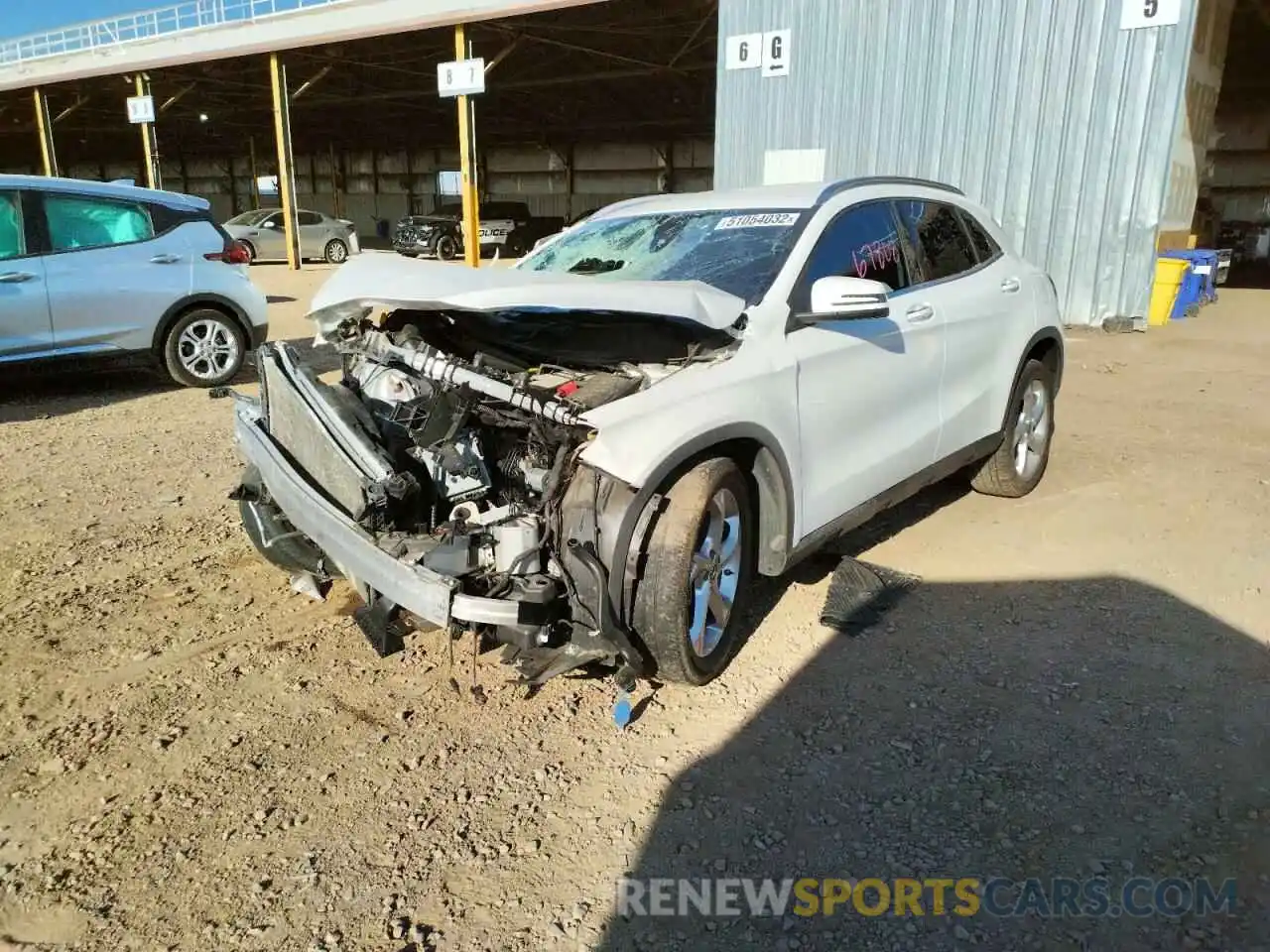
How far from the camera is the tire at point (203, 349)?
25.0ft

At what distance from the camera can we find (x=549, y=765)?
282cm

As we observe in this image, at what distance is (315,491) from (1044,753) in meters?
2.55

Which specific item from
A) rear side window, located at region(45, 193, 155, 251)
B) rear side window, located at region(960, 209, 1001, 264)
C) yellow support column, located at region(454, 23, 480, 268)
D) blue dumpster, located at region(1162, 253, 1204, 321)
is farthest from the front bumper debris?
yellow support column, located at region(454, 23, 480, 268)

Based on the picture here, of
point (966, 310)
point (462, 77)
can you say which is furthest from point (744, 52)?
point (966, 310)

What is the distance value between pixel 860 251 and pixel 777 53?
35.9ft

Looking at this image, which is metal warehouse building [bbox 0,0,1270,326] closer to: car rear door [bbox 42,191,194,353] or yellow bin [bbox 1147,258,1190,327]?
yellow bin [bbox 1147,258,1190,327]

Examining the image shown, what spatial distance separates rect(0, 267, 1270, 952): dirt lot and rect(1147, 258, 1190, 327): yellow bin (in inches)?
341

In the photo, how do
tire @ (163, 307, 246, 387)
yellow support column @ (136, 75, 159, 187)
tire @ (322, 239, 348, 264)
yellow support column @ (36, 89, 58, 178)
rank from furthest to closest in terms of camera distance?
yellow support column @ (36, 89, 58, 178) < tire @ (322, 239, 348, 264) < yellow support column @ (136, 75, 159, 187) < tire @ (163, 307, 246, 387)

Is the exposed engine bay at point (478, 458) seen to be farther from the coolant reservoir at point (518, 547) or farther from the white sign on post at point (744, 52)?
the white sign on post at point (744, 52)

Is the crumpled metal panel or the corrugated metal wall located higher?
the corrugated metal wall

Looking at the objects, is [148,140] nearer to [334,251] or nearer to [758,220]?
[334,251]

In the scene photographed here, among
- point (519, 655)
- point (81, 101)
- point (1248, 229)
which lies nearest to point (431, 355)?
point (519, 655)

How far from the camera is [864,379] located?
3676 millimetres

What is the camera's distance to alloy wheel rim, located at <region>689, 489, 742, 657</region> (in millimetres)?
3037
